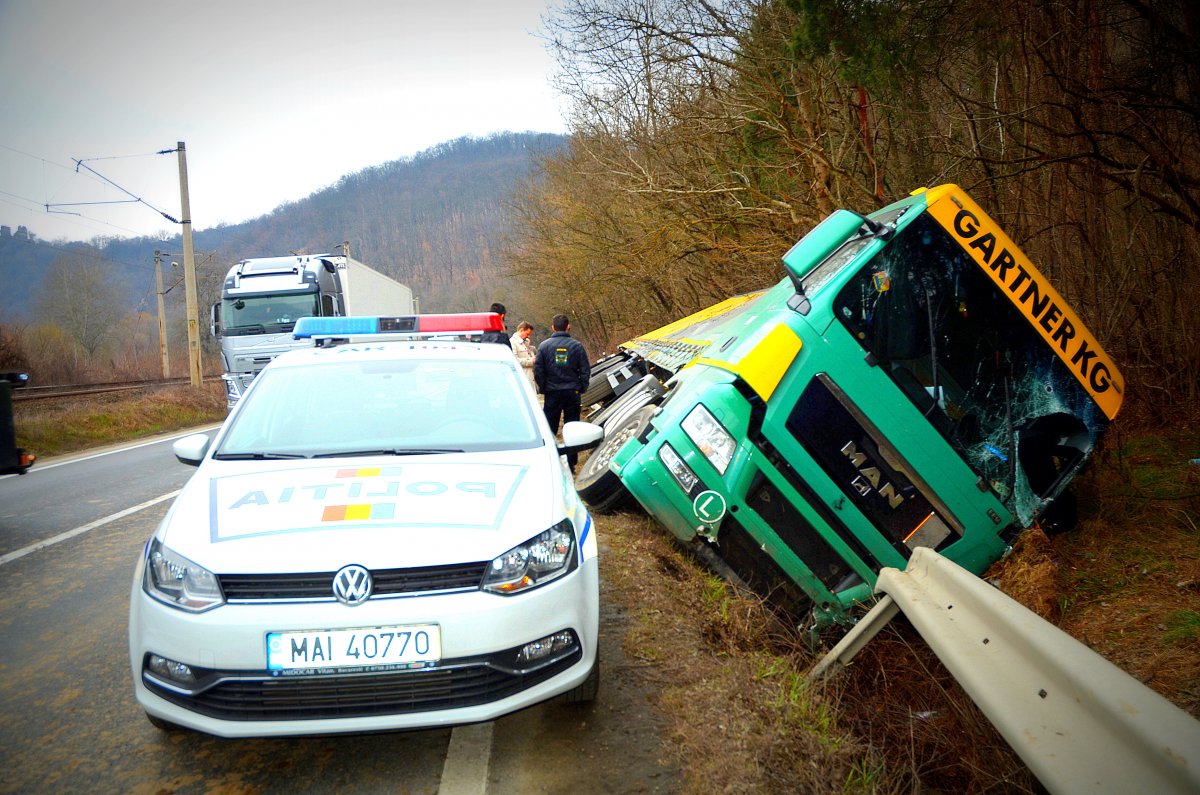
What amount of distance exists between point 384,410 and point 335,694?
5.55ft

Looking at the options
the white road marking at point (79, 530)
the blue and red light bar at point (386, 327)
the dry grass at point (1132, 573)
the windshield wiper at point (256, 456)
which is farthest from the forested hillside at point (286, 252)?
the windshield wiper at point (256, 456)

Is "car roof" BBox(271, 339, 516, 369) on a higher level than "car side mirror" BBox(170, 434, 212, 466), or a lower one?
higher

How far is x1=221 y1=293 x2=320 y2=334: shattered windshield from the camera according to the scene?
18.0 m

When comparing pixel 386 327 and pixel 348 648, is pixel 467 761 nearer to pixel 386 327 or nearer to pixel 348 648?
pixel 348 648

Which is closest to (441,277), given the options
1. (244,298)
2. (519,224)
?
(519,224)

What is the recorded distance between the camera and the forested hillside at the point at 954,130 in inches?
295

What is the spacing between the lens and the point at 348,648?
275cm

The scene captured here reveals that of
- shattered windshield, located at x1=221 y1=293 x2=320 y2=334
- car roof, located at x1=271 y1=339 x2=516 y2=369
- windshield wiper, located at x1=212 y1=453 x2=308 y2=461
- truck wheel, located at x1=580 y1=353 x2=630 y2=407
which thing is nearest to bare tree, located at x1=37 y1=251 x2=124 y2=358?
shattered windshield, located at x1=221 y1=293 x2=320 y2=334

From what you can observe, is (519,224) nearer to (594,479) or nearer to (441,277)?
(594,479)

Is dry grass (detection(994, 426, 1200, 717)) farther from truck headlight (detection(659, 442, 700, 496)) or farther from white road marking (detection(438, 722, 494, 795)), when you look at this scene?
white road marking (detection(438, 722, 494, 795))

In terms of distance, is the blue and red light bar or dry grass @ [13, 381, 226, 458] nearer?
the blue and red light bar

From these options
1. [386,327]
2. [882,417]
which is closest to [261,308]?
[386,327]

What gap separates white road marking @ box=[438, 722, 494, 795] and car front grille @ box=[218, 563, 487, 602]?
674 millimetres

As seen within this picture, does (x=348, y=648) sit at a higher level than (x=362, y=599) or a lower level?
lower
